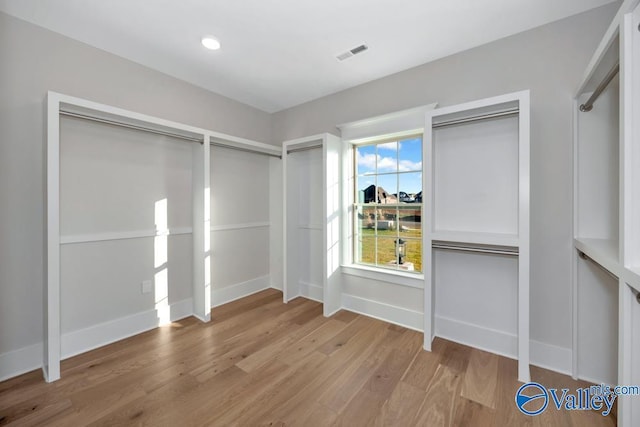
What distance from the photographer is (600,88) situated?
5.42 feet

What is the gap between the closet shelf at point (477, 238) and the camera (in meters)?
2.03

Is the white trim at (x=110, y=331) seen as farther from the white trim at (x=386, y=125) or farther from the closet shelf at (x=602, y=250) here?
the closet shelf at (x=602, y=250)

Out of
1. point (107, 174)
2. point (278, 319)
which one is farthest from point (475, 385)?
point (107, 174)

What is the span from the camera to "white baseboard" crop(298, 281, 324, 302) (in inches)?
140

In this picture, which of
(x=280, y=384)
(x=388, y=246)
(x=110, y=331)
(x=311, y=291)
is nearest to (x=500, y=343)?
(x=388, y=246)

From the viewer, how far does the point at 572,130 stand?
6.59 ft

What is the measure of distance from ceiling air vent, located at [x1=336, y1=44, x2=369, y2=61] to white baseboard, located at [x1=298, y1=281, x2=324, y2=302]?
273 cm

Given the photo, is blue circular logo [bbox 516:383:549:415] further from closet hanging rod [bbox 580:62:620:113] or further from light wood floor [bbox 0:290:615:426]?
closet hanging rod [bbox 580:62:620:113]

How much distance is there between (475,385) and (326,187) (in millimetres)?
2205

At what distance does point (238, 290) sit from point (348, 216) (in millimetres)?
1819

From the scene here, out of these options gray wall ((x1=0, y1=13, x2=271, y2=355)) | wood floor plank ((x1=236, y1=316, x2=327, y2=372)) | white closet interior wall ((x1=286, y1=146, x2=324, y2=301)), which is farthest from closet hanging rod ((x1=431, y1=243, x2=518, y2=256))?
gray wall ((x1=0, y1=13, x2=271, y2=355))

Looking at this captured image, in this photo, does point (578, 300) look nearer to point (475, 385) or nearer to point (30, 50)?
point (475, 385)

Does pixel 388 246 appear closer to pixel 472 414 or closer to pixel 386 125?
pixel 386 125

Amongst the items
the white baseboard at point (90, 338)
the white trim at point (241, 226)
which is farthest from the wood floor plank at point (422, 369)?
the white trim at point (241, 226)
